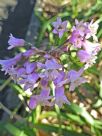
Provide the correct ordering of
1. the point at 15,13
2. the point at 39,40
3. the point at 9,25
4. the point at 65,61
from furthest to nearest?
the point at 15,13, the point at 9,25, the point at 39,40, the point at 65,61

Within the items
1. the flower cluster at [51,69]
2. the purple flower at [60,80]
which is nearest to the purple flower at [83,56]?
the flower cluster at [51,69]

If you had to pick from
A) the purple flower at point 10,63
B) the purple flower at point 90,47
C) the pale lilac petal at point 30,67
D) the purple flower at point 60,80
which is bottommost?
the purple flower at point 60,80

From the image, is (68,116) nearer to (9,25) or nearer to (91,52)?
(91,52)

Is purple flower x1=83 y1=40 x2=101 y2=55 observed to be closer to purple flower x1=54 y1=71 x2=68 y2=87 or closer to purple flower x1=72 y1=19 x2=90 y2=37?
purple flower x1=72 y1=19 x2=90 y2=37

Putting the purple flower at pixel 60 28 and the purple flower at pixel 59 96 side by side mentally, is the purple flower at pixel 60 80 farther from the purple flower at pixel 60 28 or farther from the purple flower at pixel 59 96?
the purple flower at pixel 60 28

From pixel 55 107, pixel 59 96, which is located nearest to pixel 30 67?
pixel 59 96

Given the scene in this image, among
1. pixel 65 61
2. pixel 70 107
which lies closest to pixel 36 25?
pixel 70 107
